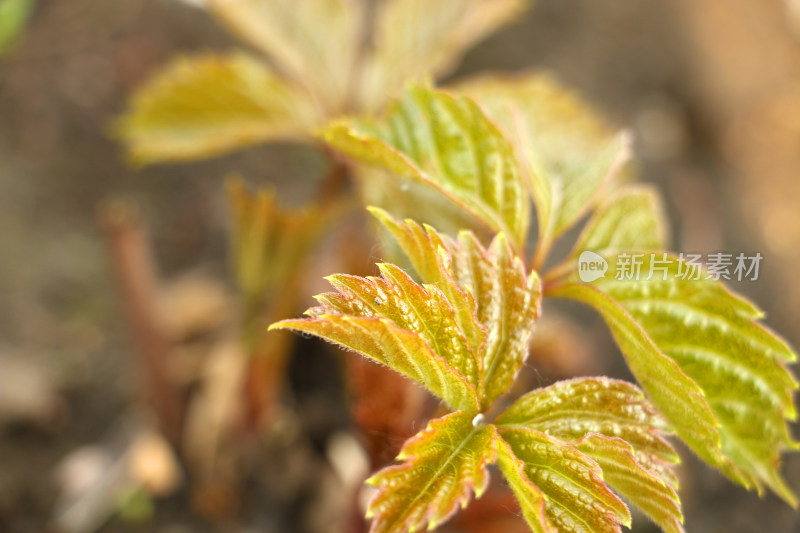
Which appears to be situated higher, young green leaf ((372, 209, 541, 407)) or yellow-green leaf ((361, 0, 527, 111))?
yellow-green leaf ((361, 0, 527, 111))

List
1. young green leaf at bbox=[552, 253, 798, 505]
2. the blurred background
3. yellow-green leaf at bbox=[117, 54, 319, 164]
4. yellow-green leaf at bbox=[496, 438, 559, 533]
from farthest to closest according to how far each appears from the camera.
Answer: the blurred background → yellow-green leaf at bbox=[117, 54, 319, 164] → young green leaf at bbox=[552, 253, 798, 505] → yellow-green leaf at bbox=[496, 438, 559, 533]

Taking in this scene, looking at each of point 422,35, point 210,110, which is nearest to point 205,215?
point 210,110

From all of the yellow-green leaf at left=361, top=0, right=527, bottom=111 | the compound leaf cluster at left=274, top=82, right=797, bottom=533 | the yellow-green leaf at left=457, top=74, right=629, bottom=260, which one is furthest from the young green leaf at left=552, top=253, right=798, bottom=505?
the yellow-green leaf at left=361, top=0, right=527, bottom=111

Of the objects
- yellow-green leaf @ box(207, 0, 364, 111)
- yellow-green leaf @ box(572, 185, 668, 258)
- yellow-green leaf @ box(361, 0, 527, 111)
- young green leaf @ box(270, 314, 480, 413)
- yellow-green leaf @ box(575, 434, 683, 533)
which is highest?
yellow-green leaf @ box(207, 0, 364, 111)

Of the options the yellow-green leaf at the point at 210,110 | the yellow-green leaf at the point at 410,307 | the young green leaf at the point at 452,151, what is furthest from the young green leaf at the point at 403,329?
the yellow-green leaf at the point at 210,110

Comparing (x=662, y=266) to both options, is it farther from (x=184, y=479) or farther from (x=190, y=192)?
(x=190, y=192)

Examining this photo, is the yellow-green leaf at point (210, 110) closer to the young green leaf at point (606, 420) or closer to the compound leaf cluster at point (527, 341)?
the compound leaf cluster at point (527, 341)

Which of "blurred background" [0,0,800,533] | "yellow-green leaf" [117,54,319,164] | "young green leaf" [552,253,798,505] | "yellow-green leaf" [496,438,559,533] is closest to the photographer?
"yellow-green leaf" [496,438,559,533]

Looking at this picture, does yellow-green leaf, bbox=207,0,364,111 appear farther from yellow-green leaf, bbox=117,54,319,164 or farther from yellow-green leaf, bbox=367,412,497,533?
yellow-green leaf, bbox=367,412,497,533

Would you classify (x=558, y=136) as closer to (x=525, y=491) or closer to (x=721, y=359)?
(x=721, y=359)
